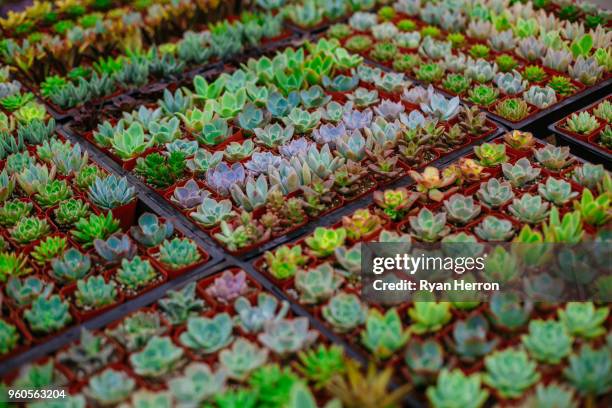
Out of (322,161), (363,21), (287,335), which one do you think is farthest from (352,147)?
(363,21)

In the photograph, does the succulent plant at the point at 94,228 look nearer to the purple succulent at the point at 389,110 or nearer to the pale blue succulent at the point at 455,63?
the purple succulent at the point at 389,110

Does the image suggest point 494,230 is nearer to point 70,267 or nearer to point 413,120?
point 413,120

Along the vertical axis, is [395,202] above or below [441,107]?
below

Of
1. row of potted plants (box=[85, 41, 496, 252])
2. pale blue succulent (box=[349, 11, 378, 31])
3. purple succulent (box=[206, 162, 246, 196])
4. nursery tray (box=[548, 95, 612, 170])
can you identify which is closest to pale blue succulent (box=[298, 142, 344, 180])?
row of potted plants (box=[85, 41, 496, 252])

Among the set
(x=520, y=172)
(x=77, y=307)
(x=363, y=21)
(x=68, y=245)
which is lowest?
(x=77, y=307)

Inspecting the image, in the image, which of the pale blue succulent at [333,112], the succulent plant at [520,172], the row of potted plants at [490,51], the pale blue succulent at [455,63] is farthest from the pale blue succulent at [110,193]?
the pale blue succulent at [455,63]

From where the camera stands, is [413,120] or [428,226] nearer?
[428,226]

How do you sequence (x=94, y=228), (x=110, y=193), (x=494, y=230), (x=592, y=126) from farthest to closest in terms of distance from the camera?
(x=592, y=126)
(x=110, y=193)
(x=94, y=228)
(x=494, y=230)

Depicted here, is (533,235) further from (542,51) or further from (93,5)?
(93,5)

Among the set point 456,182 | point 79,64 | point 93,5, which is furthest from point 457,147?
point 93,5
